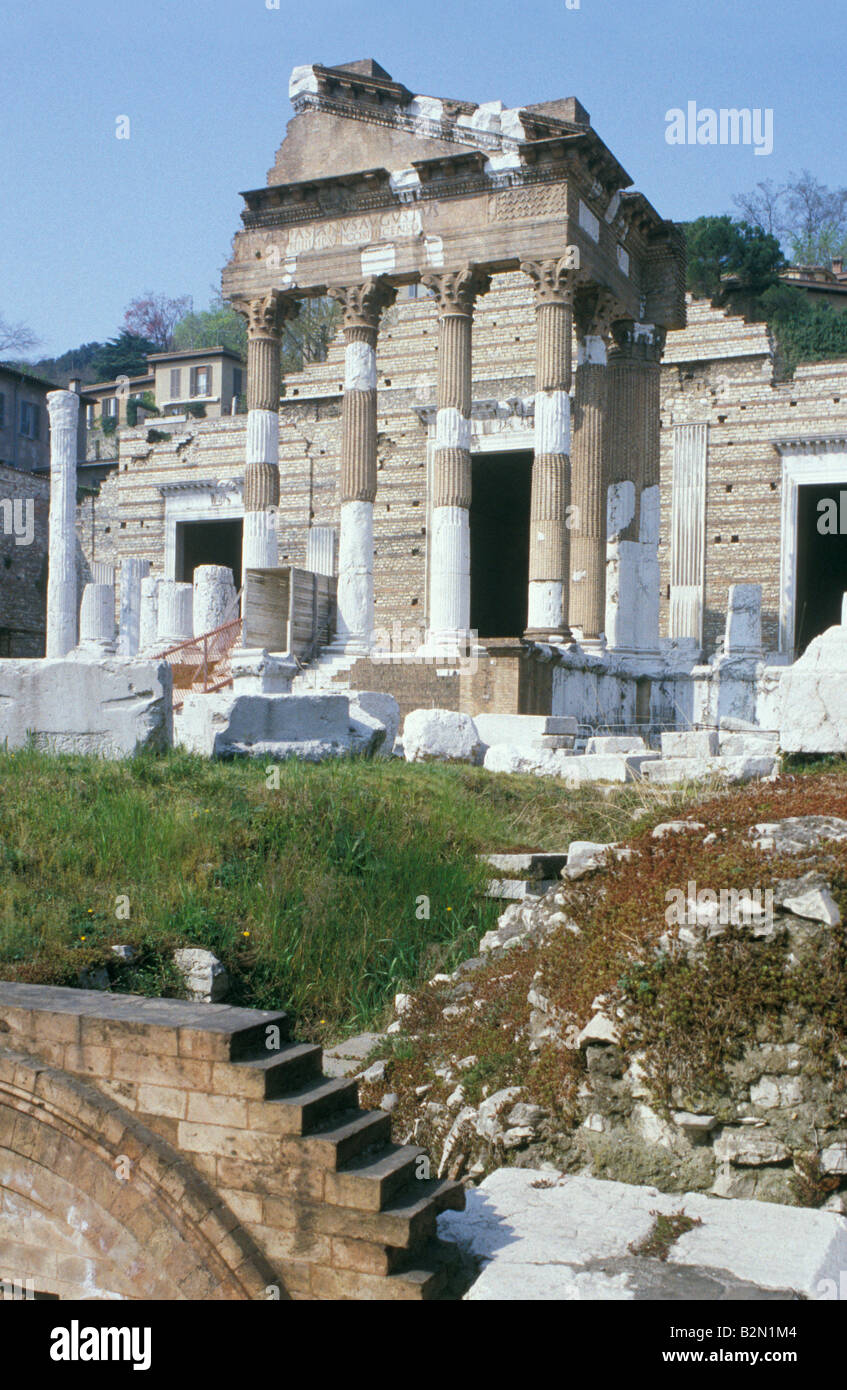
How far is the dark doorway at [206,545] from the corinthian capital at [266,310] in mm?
10728

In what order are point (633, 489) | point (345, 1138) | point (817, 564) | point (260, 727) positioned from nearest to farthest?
point (345, 1138) → point (260, 727) → point (633, 489) → point (817, 564)

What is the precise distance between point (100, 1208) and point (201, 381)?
45.0 m

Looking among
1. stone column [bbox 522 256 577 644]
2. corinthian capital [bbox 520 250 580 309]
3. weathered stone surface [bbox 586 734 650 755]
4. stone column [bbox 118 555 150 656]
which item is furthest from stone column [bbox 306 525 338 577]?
weathered stone surface [bbox 586 734 650 755]

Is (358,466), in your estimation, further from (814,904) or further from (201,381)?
(201,381)

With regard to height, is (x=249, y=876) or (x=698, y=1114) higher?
(x=249, y=876)

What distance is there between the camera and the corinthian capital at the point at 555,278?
1756 cm

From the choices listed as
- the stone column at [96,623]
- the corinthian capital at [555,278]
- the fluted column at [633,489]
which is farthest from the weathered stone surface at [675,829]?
the stone column at [96,623]

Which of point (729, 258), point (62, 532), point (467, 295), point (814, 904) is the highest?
point (729, 258)

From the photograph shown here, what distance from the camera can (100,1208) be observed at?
3.91m

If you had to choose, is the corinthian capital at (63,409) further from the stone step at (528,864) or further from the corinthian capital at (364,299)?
the stone step at (528,864)

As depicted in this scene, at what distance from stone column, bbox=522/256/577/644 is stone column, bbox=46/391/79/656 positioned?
→ 35.2 feet

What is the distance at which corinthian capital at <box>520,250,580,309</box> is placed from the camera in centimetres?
1756

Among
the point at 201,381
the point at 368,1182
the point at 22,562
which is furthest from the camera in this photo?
the point at 201,381

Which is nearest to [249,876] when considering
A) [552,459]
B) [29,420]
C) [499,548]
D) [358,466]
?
[552,459]
